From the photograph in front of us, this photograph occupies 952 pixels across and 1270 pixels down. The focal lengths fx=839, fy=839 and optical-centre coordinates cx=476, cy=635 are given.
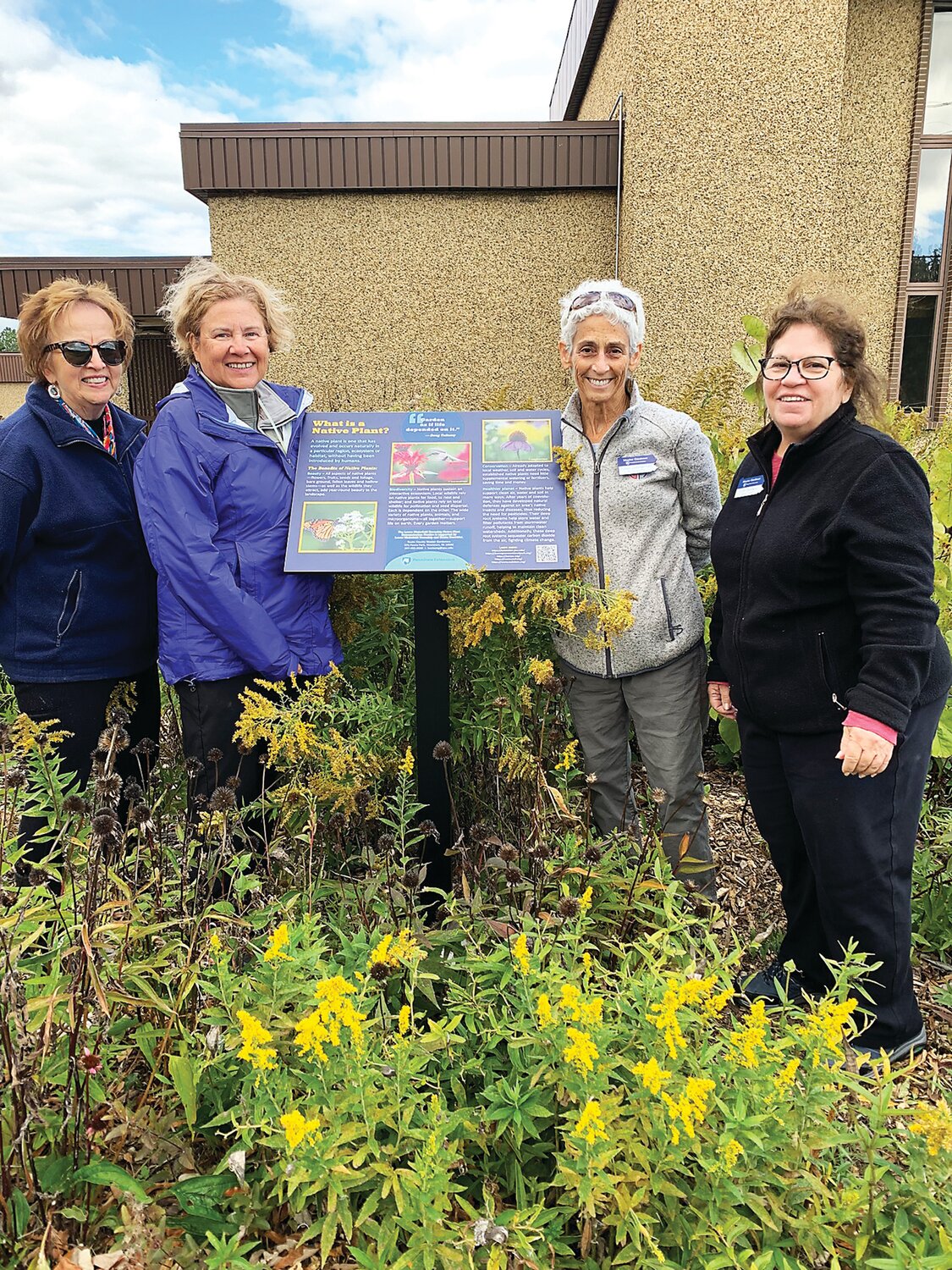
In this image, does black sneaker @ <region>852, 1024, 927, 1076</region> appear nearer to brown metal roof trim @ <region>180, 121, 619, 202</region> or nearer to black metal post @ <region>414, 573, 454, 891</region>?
black metal post @ <region>414, 573, 454, 891</region>

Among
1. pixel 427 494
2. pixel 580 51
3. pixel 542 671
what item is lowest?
pixel 542 671

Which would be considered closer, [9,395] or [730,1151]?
[730,1151]

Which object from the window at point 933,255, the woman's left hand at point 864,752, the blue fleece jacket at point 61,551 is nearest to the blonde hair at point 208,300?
the blue fleece jacket at point 61,551

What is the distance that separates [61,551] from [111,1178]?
2147 millimetres

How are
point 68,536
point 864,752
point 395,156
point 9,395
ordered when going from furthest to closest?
point 9,395
point 395,156
point 68,536
point 864,752

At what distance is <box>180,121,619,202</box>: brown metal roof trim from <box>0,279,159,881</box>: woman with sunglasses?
6321 mm

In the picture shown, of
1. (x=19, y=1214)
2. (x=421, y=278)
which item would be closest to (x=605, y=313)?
(x=19, y=1214)

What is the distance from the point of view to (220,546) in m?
2.97

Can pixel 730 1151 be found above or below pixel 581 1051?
below

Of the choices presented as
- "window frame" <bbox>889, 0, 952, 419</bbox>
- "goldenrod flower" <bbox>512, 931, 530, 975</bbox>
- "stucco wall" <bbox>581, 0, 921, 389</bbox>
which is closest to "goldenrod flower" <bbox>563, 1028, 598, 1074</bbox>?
"goldenrod flower" <bbox>512, 931, 530, 975</bbox>

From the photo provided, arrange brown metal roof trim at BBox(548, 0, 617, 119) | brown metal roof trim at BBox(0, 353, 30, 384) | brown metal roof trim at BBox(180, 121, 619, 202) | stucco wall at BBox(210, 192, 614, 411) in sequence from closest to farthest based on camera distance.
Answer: brown metal roof trim at BBox(180, 121, 619, 202)
stucco wall at BBox(210, 192, 614, 411)
brown metal roof trim at BBox(548, 0, 617, 119)
brown metal roof trim at BBox(0, 353, 30, 384)

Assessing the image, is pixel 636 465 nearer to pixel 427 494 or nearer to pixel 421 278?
pixel 427 494

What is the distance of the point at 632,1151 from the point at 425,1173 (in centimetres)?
40

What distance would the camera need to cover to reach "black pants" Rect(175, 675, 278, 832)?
295cm
